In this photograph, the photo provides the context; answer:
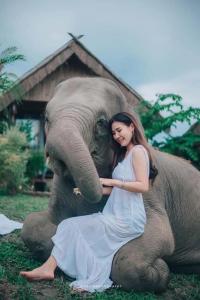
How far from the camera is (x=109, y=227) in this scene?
12.6ft

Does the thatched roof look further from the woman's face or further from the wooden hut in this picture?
the woman's face

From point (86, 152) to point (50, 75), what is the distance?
9.94 meters

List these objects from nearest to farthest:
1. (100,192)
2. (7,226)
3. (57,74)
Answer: (100,192), (7,226), (57,74)

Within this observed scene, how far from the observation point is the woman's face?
389 cm

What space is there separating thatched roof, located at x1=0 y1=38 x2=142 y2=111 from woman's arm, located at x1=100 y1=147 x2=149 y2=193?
8.38m

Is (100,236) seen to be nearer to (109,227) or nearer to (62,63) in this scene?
(109,227)

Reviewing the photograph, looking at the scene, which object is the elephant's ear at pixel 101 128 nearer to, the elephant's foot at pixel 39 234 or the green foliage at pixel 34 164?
the elephant's foot at pixel 39 234

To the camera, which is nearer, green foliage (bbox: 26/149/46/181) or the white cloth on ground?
the white cloth on ground

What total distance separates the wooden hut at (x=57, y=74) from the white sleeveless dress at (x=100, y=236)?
810 cm

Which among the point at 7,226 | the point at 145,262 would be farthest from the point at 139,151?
the point at 7,226

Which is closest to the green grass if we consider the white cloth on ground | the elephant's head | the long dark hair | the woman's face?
the white cloth on ground

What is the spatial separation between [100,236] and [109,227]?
100 millimetres

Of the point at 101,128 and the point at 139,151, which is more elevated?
the point at 101,128

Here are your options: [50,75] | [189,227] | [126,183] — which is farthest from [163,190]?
[50,75]
